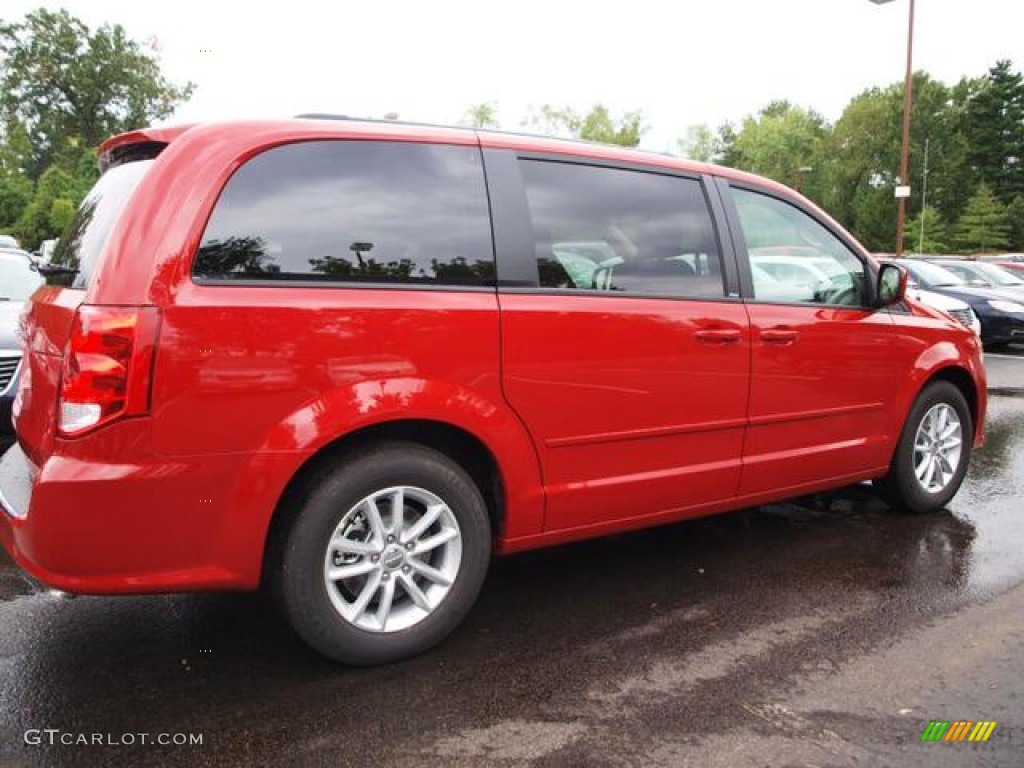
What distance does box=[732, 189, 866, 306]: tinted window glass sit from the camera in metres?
3.80

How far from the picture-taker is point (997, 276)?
1608cm

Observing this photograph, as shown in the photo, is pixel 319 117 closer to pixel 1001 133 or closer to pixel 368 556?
pixel 368 556

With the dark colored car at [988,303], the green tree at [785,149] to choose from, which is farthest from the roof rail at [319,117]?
the green tree at [785,149]

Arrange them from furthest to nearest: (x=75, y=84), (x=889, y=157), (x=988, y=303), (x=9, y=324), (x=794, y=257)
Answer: (x=889, y=157), (x=75, y=84), (x=988, y=303), (x=9, y=324), (x=794, y=257)

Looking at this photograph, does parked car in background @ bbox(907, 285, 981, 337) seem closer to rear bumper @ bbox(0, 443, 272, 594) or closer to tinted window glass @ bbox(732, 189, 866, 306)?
tinted window glass @ bbox(732, 189, 866, 306)

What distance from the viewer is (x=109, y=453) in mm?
2375

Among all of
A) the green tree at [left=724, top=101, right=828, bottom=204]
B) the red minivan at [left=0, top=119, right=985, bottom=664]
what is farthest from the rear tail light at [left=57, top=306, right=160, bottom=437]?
the green tree at [left=724, top=101, right=828, bottom=204]

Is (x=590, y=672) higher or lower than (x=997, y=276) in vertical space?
lower

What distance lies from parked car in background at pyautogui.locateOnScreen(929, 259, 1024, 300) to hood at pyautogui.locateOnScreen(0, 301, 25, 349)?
14.2 m

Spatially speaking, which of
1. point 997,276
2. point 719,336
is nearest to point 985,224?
point 997,276

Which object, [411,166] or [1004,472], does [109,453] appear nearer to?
[411,166]

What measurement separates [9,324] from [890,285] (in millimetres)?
5798

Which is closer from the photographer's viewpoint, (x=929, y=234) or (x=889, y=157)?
(x=929, y=234)

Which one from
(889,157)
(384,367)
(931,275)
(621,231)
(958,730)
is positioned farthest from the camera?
(889,157)
